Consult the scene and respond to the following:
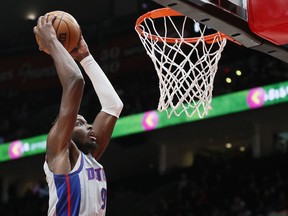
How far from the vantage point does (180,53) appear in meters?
4.54

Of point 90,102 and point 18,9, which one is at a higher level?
point 18,9

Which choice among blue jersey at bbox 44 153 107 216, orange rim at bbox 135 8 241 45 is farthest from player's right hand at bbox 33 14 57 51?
orange rim at bbox 135 8 241 45

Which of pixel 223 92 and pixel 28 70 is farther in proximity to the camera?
pixel 28 70

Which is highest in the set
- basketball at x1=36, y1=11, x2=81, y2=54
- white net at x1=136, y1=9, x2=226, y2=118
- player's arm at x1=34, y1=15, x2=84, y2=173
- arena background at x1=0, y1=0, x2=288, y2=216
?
basketball at x1=36, y1=11, x2=81, y2=54

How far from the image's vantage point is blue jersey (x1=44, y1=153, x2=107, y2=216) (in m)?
2.87

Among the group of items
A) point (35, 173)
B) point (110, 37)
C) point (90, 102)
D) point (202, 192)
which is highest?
point (110, 37)

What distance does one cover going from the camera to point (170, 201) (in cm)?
1373

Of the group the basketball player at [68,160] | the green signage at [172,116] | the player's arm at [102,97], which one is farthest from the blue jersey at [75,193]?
the green signage at [172,116]

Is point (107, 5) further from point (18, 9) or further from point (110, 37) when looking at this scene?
point (18, 9)

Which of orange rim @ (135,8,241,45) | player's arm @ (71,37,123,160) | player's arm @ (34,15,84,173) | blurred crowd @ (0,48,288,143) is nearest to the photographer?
player's arm @ (34,15,84,173)

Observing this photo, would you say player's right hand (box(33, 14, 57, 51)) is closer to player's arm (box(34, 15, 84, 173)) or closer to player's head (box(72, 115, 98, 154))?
player's arm (box(34, 15, 84, 173))

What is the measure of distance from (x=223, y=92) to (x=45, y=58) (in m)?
3.97

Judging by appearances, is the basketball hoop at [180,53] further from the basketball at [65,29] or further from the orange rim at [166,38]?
the basketball at [65,29]

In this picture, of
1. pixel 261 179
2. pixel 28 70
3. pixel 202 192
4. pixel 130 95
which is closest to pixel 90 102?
pixel 130 95
